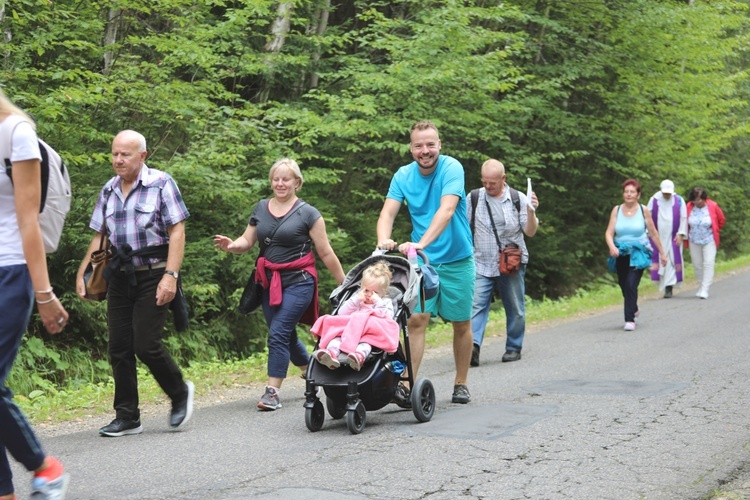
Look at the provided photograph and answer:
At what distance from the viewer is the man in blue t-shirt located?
6.91m

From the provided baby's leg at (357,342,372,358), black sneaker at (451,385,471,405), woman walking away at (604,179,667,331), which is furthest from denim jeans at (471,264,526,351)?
baby's leg at (357,342,372,358)

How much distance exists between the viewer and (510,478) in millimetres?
5023

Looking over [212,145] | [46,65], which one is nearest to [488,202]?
[212,145]

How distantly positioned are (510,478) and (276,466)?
135cm

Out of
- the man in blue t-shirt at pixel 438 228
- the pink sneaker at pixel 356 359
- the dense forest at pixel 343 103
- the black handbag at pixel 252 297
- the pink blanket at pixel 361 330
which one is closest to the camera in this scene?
the pink sneaker at pixel 356 359

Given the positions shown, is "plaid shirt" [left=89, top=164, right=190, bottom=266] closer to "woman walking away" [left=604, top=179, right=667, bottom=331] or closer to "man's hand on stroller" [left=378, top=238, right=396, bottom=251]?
"man's hand on stroller" [left=378, top=238, right=396, bottom=251]

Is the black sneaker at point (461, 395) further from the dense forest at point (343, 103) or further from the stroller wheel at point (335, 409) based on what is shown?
the dense forest at point (343, 103)

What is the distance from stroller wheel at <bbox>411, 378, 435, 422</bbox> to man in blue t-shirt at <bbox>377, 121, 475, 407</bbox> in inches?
9.2

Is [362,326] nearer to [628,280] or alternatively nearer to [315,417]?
[315,417]

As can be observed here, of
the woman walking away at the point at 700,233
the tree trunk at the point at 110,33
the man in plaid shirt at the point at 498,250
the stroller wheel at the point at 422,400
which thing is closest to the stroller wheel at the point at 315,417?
the stroller wheel at the point at 422,400

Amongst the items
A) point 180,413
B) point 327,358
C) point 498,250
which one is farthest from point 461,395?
point 498,250

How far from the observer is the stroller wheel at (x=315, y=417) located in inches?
247

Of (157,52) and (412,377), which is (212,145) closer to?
(157,52)

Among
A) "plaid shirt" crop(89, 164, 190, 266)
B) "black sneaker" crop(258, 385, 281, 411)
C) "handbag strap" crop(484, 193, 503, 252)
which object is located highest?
"plaid shirt" crop(89, 164, 190, 266)
